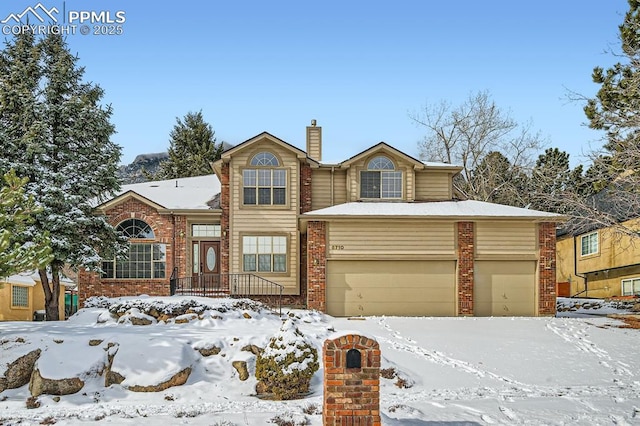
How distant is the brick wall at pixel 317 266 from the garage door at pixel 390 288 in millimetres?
263

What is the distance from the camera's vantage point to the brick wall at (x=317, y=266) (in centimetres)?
2058

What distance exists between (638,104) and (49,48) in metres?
18.8

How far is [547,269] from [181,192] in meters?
15.5

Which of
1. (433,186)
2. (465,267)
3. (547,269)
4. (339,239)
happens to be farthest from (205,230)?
(547,269)

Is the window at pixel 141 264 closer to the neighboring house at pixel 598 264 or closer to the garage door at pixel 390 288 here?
the garage door at pixel 390 288

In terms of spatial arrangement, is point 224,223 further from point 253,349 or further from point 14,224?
point 14,224

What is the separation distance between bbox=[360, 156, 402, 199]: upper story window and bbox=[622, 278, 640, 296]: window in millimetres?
13974

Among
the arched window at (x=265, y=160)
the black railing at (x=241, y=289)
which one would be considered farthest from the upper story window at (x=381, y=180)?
the black railing at (x=241, y=289)

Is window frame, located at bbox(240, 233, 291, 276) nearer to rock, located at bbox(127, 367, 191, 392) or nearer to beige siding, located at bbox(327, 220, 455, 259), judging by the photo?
beige siding, located at bbox(327, 220, 455, 259)

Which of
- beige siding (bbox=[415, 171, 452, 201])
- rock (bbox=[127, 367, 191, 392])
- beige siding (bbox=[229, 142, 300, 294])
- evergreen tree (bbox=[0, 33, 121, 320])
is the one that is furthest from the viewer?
beige siding (bbox=[415, 171, 452, 201])

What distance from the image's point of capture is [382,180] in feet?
Answer: 77.3

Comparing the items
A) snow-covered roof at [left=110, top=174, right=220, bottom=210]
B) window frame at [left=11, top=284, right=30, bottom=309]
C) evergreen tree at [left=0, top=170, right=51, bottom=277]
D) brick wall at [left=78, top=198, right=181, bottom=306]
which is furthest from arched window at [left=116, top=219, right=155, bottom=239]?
evergreen tree at [left=0, top=170, right=51, bottom=277]

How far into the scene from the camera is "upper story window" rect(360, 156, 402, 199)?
925 inches

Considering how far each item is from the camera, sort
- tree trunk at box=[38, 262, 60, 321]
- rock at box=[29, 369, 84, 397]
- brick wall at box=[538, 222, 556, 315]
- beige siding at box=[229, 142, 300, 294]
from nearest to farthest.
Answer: rock at box=[29, 369, 84, 397] < tree trunk at box=[38, 262, 60, 321] < brick wall at box=[538, 222, 556, 315] < beige siding at box=[229, 142, 300, 294]
